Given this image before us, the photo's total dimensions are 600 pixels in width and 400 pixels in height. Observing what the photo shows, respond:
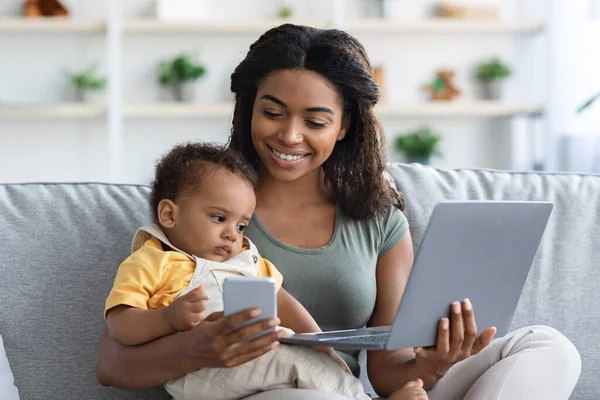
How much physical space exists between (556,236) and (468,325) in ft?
2.16

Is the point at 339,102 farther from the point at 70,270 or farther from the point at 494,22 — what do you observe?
the point at 494,22

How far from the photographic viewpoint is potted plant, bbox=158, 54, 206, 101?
4988 millimetres

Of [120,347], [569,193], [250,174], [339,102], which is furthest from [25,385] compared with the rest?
[569,193]

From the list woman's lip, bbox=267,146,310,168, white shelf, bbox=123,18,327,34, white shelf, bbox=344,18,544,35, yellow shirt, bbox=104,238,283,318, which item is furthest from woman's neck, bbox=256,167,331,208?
white shelf, bbox=344,18,544,35

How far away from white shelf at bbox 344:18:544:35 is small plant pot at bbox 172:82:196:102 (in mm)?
953

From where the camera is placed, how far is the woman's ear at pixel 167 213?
64.6 inches

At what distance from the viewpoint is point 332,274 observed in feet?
5.95

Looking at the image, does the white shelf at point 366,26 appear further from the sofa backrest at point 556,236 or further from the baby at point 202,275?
the baby at point 202,275

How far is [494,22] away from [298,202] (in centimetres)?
345

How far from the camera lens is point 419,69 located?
17.4 ft

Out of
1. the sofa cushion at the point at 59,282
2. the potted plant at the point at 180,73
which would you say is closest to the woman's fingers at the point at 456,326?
the sofa cushion at the point at 59,282

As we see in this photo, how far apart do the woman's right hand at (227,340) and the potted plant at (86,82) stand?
3.71 meters

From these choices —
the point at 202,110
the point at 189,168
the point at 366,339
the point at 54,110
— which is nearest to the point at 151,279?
the point at 189,168

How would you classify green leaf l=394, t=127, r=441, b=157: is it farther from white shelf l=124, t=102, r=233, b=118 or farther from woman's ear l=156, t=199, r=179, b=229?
woman's ear l=156, t=199, r=179, b=229
